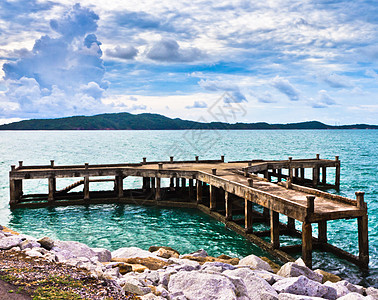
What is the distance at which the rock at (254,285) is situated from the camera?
10.2 meters

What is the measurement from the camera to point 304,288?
1070cm

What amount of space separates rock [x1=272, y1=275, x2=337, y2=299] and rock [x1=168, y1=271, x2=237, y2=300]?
1.74 metres

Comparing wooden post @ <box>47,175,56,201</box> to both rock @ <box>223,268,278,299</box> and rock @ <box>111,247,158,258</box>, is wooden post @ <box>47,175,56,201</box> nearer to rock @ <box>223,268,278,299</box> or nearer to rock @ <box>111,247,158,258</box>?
rock @ <box>111,247,158,258</box>

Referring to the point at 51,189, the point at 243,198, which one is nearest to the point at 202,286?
the point at 243,198

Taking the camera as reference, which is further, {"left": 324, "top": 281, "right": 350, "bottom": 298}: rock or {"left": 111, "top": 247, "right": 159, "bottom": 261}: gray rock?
{"left": 111, "top": 247, "right": 159, "bottom": 261}: gray rock

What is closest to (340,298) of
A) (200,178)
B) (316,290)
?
(316,290)

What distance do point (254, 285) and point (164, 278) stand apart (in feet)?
8.56

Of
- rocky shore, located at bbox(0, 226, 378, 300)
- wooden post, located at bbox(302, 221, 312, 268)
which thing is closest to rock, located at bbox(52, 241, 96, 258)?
rocky shore, located at bbox(0, 226, 378, 300)

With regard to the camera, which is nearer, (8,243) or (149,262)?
(8,243)

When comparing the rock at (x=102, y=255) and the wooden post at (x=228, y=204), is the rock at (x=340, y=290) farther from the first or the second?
the wooden post at (x=228, y=204)

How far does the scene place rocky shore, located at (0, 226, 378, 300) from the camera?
9260 millimetres

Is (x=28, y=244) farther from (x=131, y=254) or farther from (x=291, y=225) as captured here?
(x=291, y=225)

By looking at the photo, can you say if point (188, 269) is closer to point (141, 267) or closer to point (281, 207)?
point (141, 267)

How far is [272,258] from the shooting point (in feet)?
61.8
